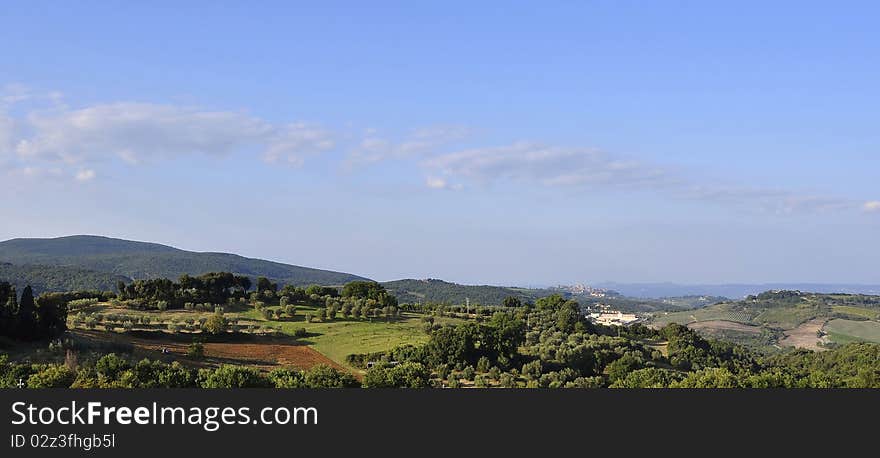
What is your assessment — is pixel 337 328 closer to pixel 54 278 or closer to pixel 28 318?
pixel 28 318

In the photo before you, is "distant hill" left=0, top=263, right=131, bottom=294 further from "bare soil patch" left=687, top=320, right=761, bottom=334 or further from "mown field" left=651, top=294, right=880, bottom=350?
"mown field" left=651, top=294, right=880, bottom=350

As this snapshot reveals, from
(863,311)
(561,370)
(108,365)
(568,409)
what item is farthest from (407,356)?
(863,311)

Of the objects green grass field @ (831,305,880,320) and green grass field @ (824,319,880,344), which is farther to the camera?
green grass field @ (831,305,880,320)

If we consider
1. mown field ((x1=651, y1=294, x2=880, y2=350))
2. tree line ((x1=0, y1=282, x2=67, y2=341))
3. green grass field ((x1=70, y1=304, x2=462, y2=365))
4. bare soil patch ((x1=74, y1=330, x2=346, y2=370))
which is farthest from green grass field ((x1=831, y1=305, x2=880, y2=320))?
tree line ((x1=0, y1=282, x2=67, y2=341))

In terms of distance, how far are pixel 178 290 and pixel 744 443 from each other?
6066 centimetres

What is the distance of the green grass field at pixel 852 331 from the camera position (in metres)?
147

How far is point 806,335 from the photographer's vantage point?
163 m

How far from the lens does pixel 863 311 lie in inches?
7628

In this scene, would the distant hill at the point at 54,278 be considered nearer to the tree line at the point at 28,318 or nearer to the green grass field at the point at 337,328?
the green grass field at the point at 337,328

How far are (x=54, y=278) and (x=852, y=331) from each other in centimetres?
22271

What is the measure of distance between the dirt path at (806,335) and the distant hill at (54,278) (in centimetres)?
18645

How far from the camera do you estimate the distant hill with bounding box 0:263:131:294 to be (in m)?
169

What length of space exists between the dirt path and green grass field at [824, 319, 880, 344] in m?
3.05

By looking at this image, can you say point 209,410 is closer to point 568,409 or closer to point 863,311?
point 568,409
